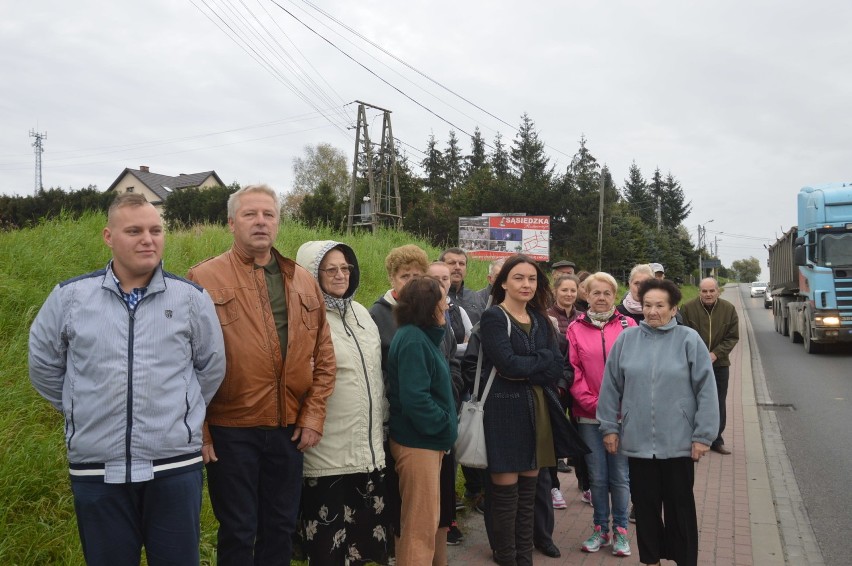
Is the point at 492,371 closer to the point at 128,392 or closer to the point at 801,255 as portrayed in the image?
the point at 128,392

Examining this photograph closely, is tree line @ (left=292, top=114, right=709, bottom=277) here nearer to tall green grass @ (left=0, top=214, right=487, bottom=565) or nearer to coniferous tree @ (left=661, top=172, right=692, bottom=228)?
tall green grass @ (left=0, top=214, right=487, bottom=565)

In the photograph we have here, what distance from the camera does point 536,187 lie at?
35844mm

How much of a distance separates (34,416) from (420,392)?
8.49ft

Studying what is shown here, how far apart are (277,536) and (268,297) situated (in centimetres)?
113

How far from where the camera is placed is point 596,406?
14.9 feet

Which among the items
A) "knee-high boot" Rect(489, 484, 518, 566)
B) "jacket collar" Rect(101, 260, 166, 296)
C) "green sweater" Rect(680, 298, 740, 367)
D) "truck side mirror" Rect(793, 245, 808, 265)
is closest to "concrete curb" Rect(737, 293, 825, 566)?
"green sweater" Rect(680, 298, 740, 367)

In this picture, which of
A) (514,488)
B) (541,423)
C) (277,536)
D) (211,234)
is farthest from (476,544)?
(211,234)

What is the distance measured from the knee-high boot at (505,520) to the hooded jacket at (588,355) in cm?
95

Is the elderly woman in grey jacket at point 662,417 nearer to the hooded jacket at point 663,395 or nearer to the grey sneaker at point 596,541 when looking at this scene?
the hooded jacket at point 663,395

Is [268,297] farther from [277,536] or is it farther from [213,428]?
[277,536]

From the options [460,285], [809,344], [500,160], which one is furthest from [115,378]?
[500,160]

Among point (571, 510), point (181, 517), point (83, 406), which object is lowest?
point (571, 510)

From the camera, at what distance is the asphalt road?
532cm

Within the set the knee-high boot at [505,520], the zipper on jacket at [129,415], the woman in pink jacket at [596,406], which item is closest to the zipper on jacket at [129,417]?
the zipper on jacket at [129,415]
